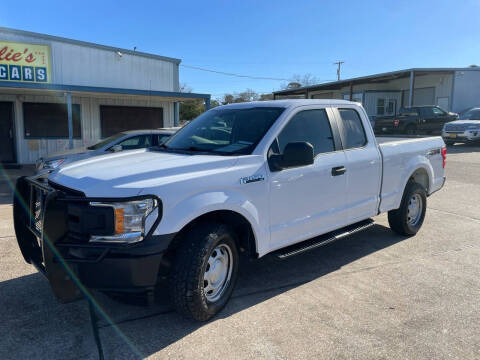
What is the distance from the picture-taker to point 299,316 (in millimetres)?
3467

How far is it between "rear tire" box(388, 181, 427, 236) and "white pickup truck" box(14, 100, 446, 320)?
0.35 meters

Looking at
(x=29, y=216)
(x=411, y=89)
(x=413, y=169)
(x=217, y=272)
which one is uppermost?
(x=411, y=89)

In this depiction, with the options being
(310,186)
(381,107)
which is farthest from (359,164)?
(381,107)

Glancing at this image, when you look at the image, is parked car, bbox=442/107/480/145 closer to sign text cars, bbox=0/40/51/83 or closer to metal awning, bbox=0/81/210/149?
metal awning, bbox=0/81/210/149

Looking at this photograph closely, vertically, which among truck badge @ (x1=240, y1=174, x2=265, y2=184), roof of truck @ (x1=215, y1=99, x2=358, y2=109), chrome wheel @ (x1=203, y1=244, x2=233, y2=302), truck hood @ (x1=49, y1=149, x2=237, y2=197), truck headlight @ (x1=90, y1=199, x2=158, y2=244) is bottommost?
chrome wheel @ (x1=203, y1=244, x2=233, y2=302)

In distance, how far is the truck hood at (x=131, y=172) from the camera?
2.91 metres

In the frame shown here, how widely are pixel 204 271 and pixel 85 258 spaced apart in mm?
915

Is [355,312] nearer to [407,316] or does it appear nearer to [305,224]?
[407,316]

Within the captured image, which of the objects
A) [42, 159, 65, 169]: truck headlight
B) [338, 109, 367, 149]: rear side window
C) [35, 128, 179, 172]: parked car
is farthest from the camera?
[35, 128, 179, 172]: parked car

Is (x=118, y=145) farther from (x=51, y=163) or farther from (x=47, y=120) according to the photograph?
(x=47, y=120)

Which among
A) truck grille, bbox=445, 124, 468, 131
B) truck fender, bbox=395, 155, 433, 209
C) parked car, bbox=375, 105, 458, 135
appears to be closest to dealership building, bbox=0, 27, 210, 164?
truck fender, bbox=395, 155, 433, 209

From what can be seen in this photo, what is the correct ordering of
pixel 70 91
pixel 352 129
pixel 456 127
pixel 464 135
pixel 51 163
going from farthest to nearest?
1. pixel 456 127
2. pixel 464 135
3. pixel 70 91
4. pixel 51 163
5. pixel 352 129

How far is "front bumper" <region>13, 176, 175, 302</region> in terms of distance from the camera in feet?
9.10

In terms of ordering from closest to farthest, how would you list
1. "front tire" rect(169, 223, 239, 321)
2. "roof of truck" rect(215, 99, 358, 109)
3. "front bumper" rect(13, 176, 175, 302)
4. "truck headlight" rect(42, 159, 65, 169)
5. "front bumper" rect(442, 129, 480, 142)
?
"front bumper" rect(13, 176, 175, 302), "front tire" rect(169, 223, 239, 321), "roof of truck" rect(215, 99, 358, 109), "truck headlight" rect(42, 159, 65, 169), "front bumper" rect(442, 129, 480, 142)
